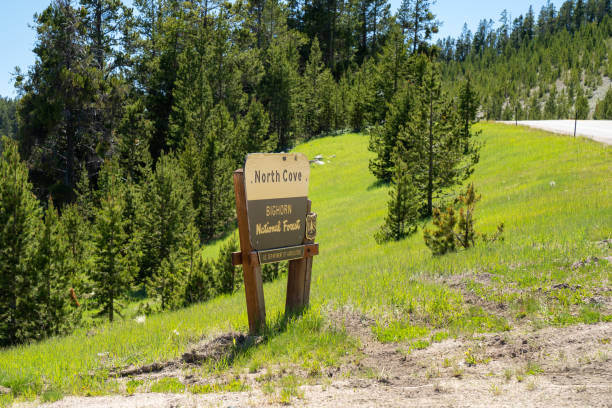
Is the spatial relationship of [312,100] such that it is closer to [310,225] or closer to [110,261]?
[110,261]

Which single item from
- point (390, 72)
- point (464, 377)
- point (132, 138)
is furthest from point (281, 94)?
point (464, 377)

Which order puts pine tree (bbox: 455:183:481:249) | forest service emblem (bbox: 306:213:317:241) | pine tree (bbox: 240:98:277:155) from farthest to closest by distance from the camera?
pine tree (bbox: 240:98:277:155) → pine tree (bbox: 455:183:481:249) → forest service emblem (bbox: 306:213:317:241)

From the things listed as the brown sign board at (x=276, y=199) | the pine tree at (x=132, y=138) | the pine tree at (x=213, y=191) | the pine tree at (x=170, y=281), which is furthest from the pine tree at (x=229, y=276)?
the pine tree at (x=132, y=138)

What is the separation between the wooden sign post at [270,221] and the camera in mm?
6512

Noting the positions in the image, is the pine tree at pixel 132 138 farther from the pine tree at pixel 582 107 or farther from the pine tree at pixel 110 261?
the pine tree at pixel 582 107

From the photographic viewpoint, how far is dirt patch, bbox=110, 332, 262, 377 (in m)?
6.20

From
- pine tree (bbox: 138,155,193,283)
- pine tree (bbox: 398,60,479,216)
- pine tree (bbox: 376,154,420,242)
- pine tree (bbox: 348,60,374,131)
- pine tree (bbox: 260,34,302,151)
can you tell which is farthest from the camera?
pine tree (bbox: 260,34,302,151)

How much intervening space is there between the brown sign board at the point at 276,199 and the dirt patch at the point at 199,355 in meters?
1.30

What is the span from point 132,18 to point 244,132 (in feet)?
54.3

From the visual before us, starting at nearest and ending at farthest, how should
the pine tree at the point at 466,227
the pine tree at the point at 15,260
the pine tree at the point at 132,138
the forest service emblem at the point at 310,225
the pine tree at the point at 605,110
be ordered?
the forest service emblem at the point at 310,225 → the pine tree at the point at 466,227 → the pine tree at the point at 15,260 → the pine tree at the point at 132,138 → the pine tree at the point at 605,110

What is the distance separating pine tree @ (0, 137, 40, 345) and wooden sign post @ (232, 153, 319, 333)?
1503 cm

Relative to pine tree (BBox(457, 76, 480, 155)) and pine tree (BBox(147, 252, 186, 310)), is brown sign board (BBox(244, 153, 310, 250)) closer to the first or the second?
pine tree (BBox(147, 252, 186, 310))

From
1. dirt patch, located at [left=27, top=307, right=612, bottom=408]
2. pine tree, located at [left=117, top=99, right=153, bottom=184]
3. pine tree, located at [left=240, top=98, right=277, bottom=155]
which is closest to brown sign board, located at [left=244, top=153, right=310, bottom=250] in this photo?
dirt patch, located at [left=27, top=307, right=612, bottom=408]

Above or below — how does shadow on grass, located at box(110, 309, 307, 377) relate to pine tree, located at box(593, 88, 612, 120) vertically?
below
